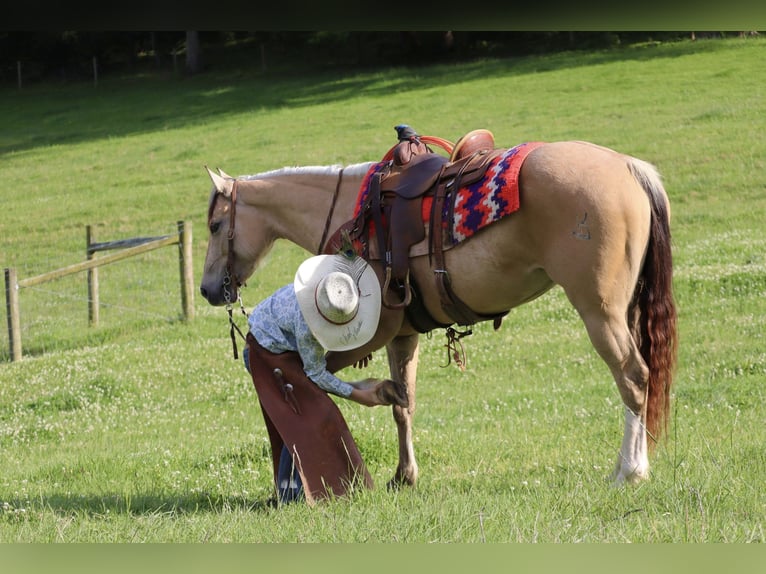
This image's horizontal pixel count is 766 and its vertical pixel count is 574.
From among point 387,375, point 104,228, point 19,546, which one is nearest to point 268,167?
point 104,228

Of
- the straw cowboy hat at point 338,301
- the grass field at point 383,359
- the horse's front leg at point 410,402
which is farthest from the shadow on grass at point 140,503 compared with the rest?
the straw cowboy hat at point 338,301

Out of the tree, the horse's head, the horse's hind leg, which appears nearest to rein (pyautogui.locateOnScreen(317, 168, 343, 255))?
the horse's head

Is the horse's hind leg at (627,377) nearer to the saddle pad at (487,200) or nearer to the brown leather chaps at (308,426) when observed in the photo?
the saddle pad at (487,200)

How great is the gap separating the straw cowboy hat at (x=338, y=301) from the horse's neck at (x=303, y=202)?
0.80 m

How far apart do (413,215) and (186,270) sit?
8.48m

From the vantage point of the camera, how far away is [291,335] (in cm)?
530

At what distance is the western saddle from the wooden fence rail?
8077 mm

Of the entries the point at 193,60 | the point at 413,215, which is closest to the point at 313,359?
the point at 413,215

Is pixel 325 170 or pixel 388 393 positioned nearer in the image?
pixel 388 393

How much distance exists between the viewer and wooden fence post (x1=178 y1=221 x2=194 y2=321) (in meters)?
13.1

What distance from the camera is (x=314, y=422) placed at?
204 inches

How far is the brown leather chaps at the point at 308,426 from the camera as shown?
5.10 m

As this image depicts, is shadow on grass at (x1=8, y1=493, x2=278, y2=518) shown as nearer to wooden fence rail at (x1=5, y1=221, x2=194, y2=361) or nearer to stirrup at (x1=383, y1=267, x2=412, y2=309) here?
stirrup at (x1=383, y1=267, x2=412, y2=309)

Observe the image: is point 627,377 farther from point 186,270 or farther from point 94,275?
point 94,275
